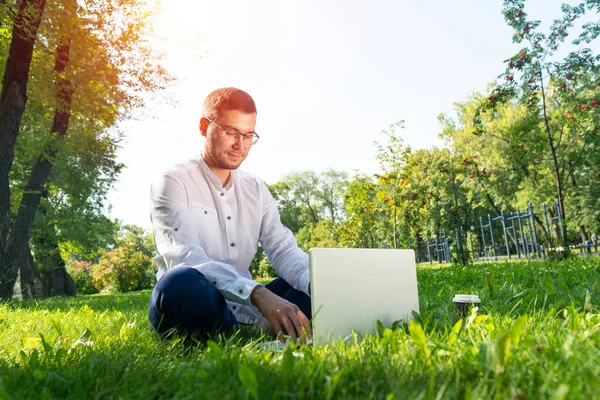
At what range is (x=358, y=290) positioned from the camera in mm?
2088

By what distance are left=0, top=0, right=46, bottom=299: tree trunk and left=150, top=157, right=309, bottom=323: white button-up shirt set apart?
20.1ft

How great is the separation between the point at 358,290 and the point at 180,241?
1.06 meters

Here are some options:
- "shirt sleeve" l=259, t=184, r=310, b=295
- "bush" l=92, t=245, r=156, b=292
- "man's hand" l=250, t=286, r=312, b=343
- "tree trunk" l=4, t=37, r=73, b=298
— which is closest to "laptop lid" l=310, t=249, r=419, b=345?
"man's hand" l=250, t=286, r=312, b=343

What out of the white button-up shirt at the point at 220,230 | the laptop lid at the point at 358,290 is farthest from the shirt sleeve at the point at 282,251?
the laptop lid at the point at 358,290

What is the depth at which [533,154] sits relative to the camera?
38.8ft

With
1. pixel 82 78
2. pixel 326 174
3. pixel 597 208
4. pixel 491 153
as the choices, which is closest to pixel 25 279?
pixel 82 78

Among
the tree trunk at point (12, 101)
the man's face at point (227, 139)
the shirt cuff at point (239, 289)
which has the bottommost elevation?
the shirt cuff at point (239, 289)

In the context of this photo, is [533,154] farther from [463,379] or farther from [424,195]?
[463,379]

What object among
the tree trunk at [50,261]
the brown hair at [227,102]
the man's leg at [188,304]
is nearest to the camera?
the man's leg at [188,304]

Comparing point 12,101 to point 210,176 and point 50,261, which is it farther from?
point 50,261

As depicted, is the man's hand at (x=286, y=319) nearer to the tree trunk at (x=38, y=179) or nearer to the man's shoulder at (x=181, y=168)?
the man's shoulder at (x=181, y=168)

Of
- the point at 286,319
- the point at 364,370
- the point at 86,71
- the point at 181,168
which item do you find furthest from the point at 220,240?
the point at 86,71

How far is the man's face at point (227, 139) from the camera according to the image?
276 cm

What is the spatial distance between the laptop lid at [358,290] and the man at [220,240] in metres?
0.13
